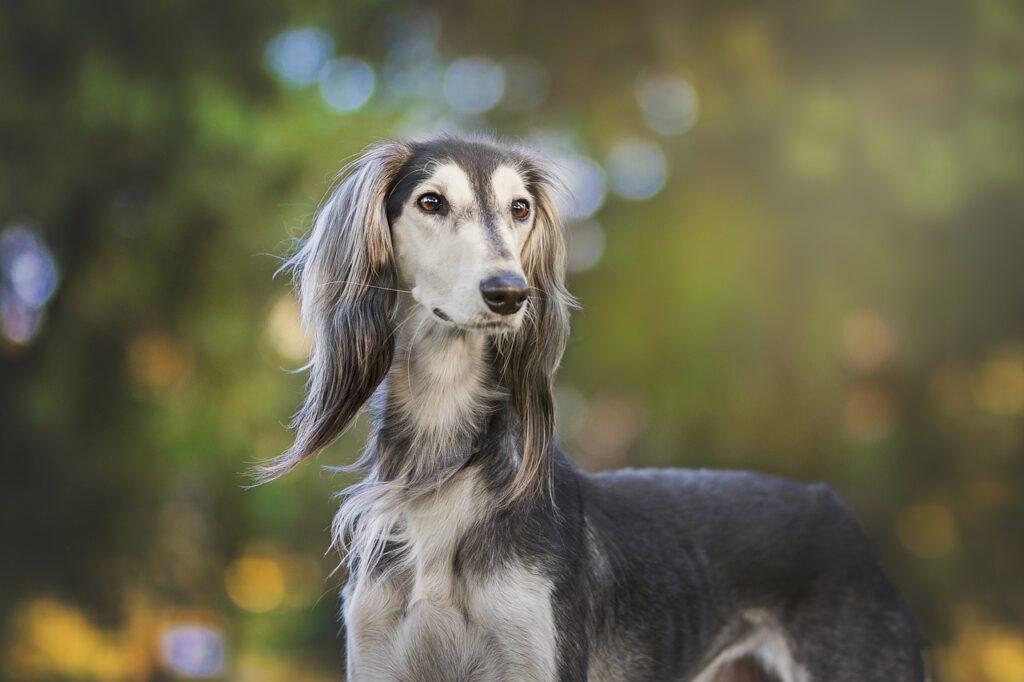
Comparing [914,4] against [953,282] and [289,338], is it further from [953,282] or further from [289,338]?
[289,338]

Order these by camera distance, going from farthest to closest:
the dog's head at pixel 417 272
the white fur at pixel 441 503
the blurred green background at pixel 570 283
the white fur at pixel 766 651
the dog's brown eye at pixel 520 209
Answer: the blurred green background at pixel 570 283, the white fur at pixel 766 651, the dog's brown eye at pixel 520 209, the dog's head at pixel 417 272, the white fur at pixel 441 503

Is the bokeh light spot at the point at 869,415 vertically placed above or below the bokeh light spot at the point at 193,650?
above

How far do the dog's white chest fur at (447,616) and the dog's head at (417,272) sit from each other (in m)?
0.20

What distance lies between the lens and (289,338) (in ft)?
26.6

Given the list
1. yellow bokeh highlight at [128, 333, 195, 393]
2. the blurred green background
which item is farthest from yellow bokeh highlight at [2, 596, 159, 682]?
yellow bokeh highlight at [128, 333, 195, 393]

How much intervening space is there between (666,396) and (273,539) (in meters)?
2.84

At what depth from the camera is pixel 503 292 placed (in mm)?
2705

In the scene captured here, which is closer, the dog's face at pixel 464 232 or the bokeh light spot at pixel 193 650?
the dog's face at pixel 464 232

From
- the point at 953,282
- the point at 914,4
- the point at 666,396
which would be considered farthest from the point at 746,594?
the point at 914,4

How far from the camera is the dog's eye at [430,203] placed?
9.84 ft

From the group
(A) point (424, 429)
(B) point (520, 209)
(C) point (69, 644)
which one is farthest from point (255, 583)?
(B) point (520, 209)

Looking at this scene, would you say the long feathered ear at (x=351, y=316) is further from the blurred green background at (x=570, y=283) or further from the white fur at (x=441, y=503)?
the blurred green background at (x=570, y=283)

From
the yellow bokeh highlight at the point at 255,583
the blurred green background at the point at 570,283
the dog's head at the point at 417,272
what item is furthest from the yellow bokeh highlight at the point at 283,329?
the dog's head at the point at 417,272

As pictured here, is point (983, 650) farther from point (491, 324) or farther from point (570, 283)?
point (491, 324)
